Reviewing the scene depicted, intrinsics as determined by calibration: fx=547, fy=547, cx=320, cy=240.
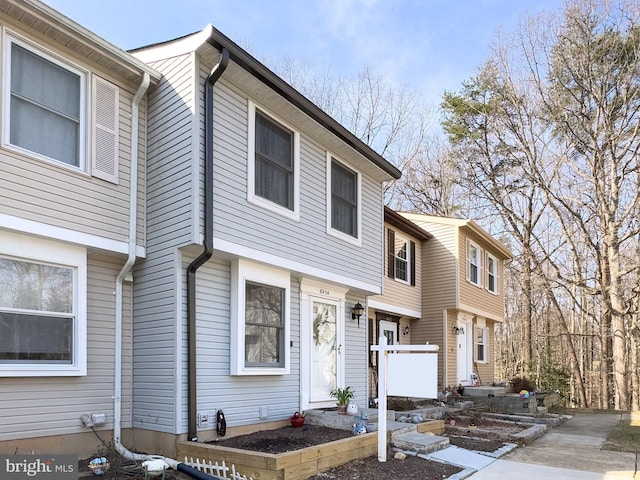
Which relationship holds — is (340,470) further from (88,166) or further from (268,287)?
(88,166)

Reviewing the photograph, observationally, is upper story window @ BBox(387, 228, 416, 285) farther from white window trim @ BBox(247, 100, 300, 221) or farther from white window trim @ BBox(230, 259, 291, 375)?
white window trim @ BBox(230, 259, 291, 375)

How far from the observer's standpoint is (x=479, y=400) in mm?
14352

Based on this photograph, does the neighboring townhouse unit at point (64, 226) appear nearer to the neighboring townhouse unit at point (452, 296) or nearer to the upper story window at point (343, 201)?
the upper story window at point (343, 201)

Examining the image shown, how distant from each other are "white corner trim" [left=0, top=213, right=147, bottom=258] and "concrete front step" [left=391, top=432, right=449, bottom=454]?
14.3 ft

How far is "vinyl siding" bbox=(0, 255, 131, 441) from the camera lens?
5.76 m

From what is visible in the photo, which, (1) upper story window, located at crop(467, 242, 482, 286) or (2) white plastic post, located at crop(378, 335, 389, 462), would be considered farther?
(1) upper story window, located at crop(467, 242, 482, 286)

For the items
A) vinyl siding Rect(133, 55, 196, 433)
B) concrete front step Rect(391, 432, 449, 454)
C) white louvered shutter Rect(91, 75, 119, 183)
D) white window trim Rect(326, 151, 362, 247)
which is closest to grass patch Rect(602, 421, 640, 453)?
concrete front step Rect(391, 432, 449, 454)

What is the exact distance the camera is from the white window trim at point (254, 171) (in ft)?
25.2

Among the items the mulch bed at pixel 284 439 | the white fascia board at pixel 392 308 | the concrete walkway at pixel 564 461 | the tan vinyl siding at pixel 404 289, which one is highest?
the tan vinyl siding at pixel 404 289

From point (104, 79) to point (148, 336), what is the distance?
10.9 ft

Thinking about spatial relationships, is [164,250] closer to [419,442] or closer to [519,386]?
[419,442]

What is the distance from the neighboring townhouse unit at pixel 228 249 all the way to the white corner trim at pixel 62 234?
46 centimetres

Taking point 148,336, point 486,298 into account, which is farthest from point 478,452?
point 486,298

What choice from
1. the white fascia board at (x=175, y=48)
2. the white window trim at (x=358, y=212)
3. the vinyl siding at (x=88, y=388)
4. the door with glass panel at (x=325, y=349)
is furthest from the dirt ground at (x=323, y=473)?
the white fascia board at (x=175, y=48)
